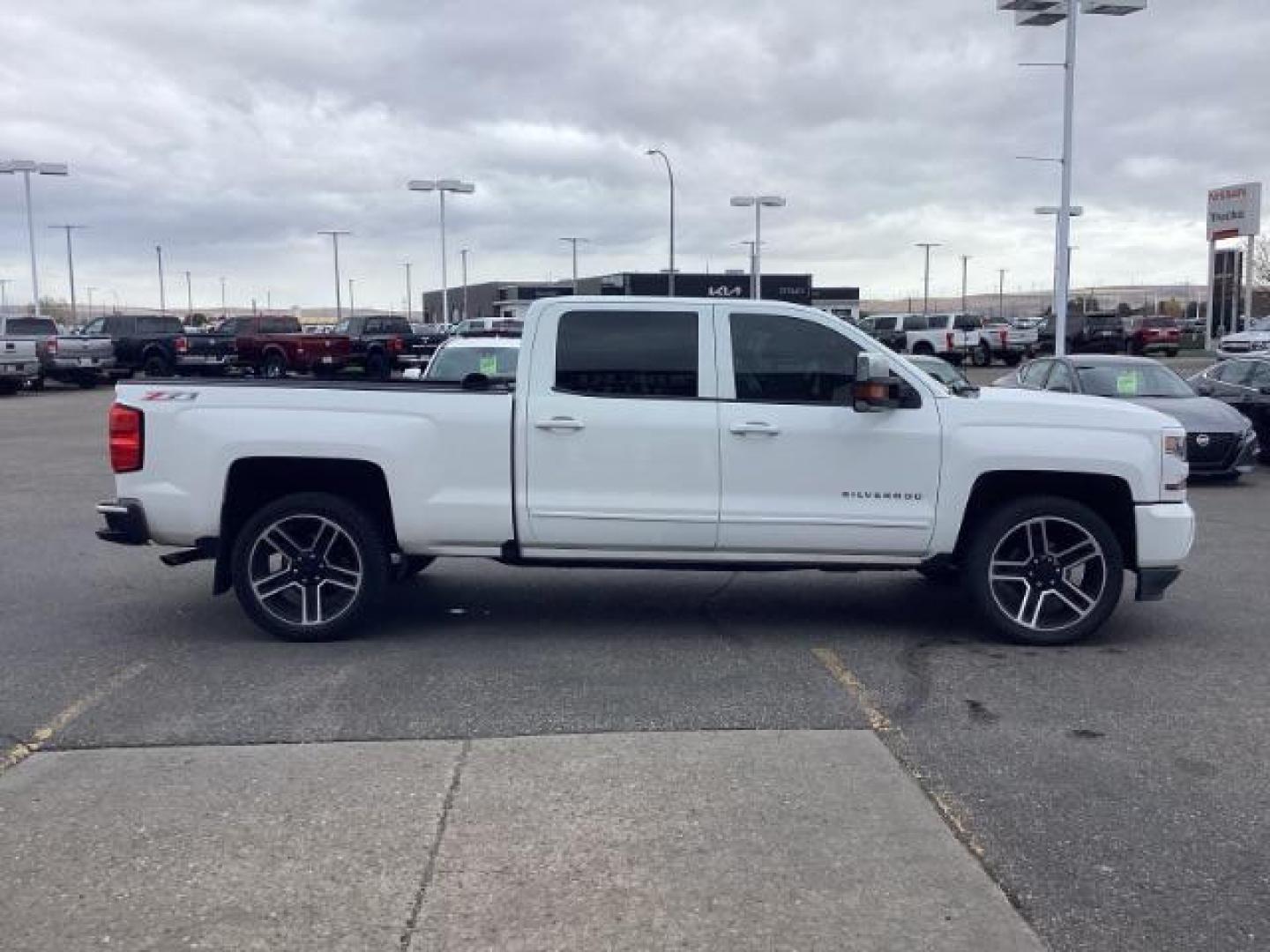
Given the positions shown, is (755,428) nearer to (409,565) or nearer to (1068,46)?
(409,565)

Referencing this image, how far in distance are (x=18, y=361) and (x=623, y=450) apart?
97.1 feet

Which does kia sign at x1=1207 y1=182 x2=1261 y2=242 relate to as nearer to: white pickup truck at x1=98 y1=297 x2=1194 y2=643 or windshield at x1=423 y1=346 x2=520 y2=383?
windshield at x1=423 y1=346 x2=520 y2=383

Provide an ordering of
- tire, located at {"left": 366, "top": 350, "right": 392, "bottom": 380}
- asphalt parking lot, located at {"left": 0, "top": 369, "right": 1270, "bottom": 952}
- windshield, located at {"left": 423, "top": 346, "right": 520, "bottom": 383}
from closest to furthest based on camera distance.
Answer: asphalt parking lot, located at {"left": 0, "top": 369, "right": 1270, "bottom": 952} → windshield, located at {"left": 423, "top": 346, "right": 520, "bottom": 383} → tire, located at {"left": 366, "top": 350, "right": 392, "bottom": 380}

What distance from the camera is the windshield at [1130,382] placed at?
14578 mm

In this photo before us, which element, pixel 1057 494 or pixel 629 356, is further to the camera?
pixel 1057 494

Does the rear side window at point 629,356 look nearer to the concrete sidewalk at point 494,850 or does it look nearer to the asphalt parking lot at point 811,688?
the asphalt parking lot at point 811,688

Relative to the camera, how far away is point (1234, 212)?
2009 inches

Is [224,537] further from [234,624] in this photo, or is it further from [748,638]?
[748,638]

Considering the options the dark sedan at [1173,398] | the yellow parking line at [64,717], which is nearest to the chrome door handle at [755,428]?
the yellow parking line at [64,717]

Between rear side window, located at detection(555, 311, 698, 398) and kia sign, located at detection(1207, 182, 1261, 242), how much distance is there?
163 ft

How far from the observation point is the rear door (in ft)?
21.8

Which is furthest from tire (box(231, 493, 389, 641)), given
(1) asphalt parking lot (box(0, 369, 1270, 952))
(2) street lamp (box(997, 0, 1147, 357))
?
(2) street lamp (box(997, 0, 1147, 357))

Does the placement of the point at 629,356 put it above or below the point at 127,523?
above

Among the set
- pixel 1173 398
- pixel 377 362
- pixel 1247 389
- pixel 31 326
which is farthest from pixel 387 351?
pixel 1173 398
